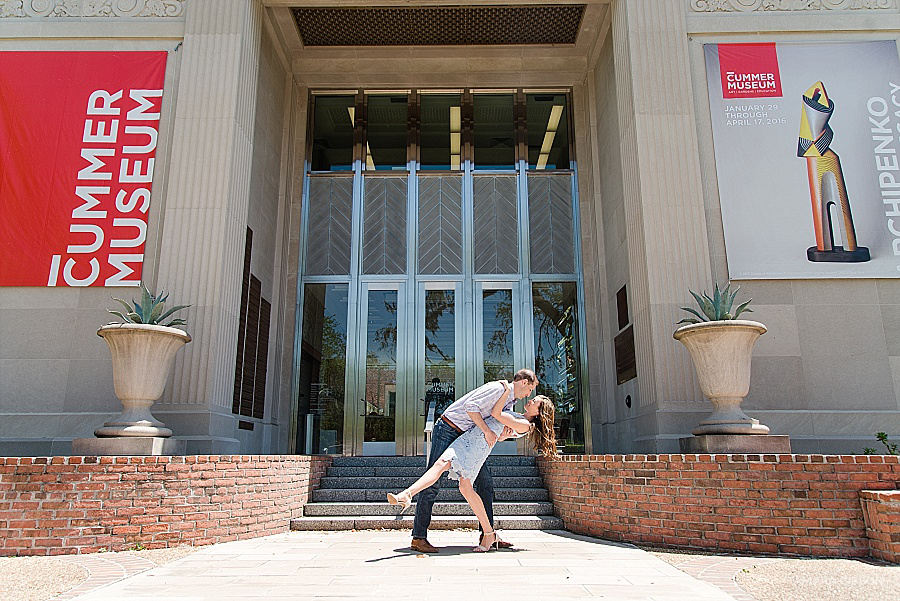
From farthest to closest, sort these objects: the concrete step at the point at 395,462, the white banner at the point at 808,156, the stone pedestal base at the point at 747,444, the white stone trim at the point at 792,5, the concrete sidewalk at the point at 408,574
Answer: the white stone trim at the point at 792,5
the concrete step at the point at 395,462
the white banner at the point at 808,156
the stone pedestal base at the point at 747,444
the concrete sidewalk at the point at 408,574

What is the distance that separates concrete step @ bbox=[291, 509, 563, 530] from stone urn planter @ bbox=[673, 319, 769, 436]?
1942 mm

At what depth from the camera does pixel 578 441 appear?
11055mm

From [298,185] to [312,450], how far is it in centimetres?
488

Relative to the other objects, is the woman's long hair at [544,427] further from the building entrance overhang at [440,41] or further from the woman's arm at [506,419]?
the building entrance overhang at [440,41]

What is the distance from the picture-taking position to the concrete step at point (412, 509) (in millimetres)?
7172

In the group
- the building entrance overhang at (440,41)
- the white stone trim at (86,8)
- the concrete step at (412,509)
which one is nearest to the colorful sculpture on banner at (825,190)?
the building entrance overhang at (440,41)

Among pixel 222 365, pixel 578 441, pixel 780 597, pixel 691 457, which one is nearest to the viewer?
pixel 780 597

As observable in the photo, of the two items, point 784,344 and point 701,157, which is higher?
point 701,157

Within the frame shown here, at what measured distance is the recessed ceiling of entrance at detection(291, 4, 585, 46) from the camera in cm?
1113

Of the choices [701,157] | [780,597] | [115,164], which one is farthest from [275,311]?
[780,597]

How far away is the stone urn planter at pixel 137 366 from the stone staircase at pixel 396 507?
203cm

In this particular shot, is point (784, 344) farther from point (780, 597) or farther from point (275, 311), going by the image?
point (275, 311)

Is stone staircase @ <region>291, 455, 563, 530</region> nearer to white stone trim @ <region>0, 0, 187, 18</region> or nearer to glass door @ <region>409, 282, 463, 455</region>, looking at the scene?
glass door @ <region>409, 282, 463, 455</region>

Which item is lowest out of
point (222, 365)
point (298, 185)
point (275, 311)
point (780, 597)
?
point (780, 597)
